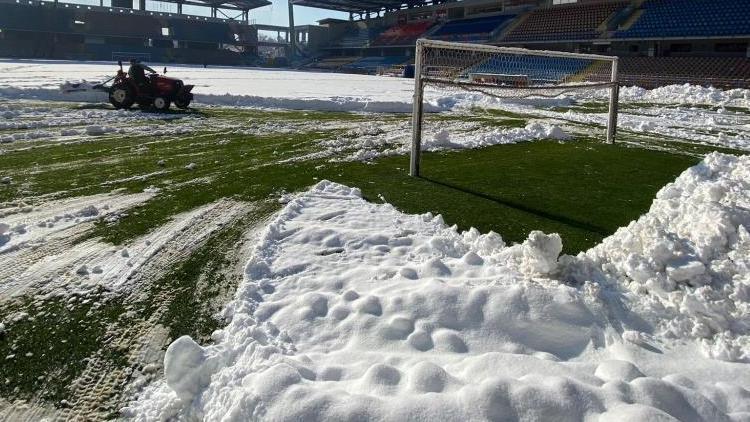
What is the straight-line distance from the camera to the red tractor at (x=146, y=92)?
48.3 feet

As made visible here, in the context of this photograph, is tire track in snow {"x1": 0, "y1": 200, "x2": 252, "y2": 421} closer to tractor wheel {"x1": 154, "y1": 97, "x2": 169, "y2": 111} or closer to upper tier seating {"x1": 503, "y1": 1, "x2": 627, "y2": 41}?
tractor wheel {"x1": 154, "y1": 97, "x2": 169, "y2": 111}

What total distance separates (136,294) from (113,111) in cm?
1247

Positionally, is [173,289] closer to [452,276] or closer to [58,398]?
[58,398]

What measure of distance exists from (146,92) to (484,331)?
14.4 m

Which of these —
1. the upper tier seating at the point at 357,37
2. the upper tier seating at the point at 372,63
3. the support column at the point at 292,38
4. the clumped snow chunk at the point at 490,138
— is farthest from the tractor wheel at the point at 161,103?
the support column at the point at 292,38

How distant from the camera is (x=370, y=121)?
46.8 feet

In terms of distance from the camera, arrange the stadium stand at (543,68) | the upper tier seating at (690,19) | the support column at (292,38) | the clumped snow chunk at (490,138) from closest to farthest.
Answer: the clumped snow chunk at (490,138) → the stadium stand at (543,68) → the upper tier seating at (690,19) → the support column at (292,38)

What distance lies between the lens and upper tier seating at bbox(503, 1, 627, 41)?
3731 cm

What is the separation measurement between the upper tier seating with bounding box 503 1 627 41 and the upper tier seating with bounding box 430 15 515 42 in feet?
9.52

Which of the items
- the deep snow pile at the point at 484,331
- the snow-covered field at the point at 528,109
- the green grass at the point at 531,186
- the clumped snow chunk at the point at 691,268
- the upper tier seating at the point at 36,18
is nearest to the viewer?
the deep snow pile at the point at 484,331

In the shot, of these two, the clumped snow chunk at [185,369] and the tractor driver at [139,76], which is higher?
the tractor driver at [139,76]

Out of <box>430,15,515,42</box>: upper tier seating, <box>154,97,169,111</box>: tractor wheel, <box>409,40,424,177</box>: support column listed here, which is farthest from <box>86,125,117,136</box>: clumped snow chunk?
<box>430,15,515,42</box>: upper tier seating

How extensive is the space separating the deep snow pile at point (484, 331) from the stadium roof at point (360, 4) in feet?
185

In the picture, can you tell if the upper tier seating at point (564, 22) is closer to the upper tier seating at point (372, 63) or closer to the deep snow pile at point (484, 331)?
the upper tier seating at point (372, 63)
